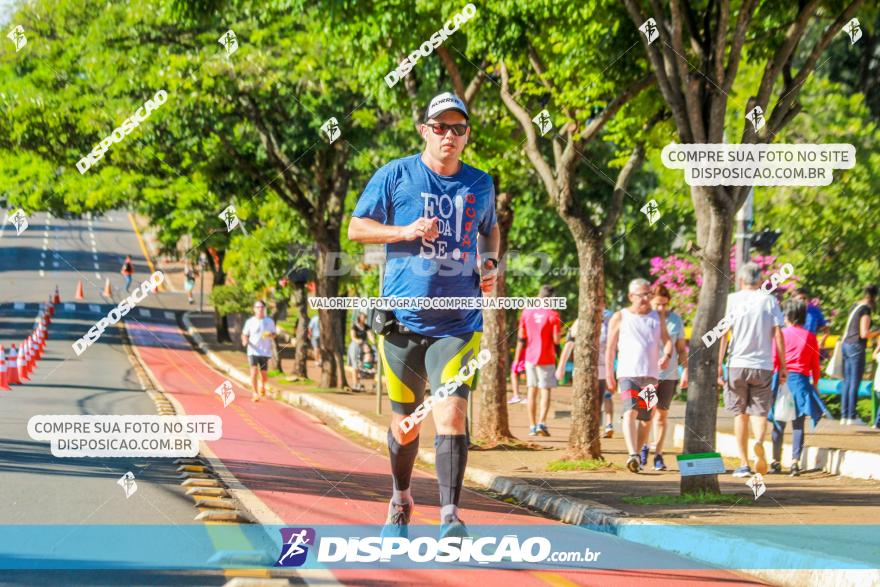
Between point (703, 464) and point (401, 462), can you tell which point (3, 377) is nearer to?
point (703, 464)

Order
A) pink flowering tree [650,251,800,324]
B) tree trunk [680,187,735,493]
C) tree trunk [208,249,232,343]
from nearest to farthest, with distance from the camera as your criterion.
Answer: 1. tree trunk [680,187,735,493]
2. pink flowering tree [650,251,800,324]
3. tree trunk [208,249,232,343]

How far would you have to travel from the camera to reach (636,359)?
12.4 meters

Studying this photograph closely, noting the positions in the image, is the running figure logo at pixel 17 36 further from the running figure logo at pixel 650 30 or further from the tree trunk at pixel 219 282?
the tree trunk at pixel 219 282

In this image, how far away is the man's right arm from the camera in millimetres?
6004

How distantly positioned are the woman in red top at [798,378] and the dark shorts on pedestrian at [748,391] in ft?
4.01

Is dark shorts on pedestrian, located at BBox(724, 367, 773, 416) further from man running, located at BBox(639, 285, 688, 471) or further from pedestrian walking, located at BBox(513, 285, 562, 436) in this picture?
pedestrian walking, located at BBox(513, 285, 562, 436)

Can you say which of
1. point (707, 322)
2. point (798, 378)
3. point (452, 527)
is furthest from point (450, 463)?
point (798, 378)

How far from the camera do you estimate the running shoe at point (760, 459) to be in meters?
11.8

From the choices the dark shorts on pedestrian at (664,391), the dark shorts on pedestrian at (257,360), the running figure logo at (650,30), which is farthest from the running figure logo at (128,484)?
the dark shorts on pedestrian at (257,360)

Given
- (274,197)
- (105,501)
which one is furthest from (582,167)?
(105,501)

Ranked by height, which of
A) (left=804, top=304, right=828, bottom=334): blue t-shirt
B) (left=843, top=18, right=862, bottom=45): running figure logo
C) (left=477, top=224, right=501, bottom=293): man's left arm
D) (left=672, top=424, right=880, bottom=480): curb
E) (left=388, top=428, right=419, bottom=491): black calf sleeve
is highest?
(left=843, top=18, right=862, bottom=45): running figure logo

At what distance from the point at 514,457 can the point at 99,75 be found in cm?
1662

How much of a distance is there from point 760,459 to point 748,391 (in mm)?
906

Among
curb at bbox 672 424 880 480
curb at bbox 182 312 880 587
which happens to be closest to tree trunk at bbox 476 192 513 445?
curb at bbox 182 312 880 587
